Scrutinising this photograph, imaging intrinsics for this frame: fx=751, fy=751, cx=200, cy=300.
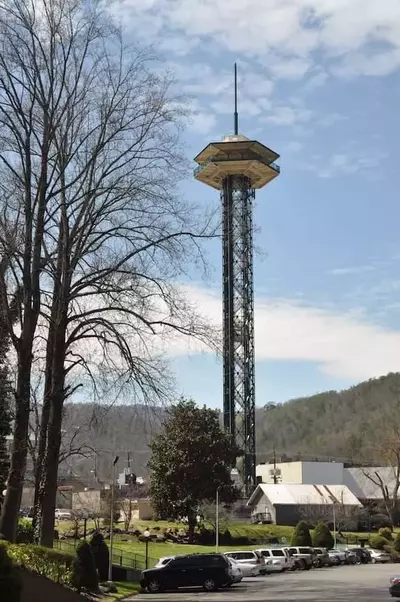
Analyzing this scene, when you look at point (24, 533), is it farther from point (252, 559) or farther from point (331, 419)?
point (331, 419)

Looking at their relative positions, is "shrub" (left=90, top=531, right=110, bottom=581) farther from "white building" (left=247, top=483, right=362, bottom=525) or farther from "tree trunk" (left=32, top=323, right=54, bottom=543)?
"white building" (left=247, top=483, right=362, bottom=525)

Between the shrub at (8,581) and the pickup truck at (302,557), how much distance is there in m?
35.5

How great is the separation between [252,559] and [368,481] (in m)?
55.1

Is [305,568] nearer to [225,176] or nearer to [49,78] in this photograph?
[49,78]

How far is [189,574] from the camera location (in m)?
33.7

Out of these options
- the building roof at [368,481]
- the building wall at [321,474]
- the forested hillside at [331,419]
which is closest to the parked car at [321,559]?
the building roof at [368,481]

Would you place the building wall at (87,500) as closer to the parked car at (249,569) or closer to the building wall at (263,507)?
the building wall at (263,507)

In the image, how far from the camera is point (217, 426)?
212 feet

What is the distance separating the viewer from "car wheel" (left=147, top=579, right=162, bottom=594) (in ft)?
108

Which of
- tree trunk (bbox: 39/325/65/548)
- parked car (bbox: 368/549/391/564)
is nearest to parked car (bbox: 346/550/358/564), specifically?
parked car (bbox: 368/549/391/564)

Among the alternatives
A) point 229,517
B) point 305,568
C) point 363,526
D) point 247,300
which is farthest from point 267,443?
point 305,568

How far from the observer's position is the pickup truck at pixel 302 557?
4809 cm

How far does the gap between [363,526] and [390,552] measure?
68.2ft

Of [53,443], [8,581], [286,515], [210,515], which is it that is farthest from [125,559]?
[286,515]
